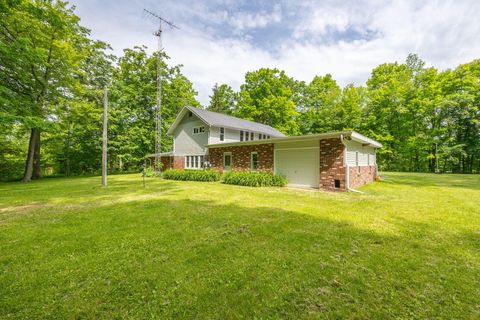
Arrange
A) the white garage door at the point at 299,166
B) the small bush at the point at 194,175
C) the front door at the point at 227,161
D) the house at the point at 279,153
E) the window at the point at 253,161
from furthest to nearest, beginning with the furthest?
the front door at the point at 227,161 < the small bush at the point at 194,175 < the window at the point at 253,161 < the white garage door at the point at 299,166 < the house at the point at 279,153

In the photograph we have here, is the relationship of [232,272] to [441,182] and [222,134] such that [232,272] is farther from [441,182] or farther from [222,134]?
[441,182]

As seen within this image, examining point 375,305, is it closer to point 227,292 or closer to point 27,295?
point 227,292

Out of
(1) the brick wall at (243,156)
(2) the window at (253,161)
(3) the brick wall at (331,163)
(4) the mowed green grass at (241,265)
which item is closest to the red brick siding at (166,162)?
(1) the brick wall at (243,156)

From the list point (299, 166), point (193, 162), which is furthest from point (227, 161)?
point (299, 166)

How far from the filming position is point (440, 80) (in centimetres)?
2503

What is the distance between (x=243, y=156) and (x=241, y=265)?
11610 millimetres

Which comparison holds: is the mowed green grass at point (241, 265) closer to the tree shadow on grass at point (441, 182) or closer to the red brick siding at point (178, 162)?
the tree shadow on grass at point (441, 182)

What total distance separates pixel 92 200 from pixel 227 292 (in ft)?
26.1

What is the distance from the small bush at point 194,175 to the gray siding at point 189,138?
2919 millimetres

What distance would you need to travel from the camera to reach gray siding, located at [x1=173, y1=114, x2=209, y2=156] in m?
17.9

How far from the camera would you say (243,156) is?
572 inches

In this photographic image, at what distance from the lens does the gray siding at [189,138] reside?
17906mm

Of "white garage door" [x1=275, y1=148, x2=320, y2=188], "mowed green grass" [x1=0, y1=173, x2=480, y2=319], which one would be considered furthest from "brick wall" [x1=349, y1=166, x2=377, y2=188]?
"mowed green grass" [x1=0, y1=173, x2=480, y2=319]

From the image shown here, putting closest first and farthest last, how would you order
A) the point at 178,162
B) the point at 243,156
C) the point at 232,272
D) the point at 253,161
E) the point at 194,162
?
the point at 232,272, the point at 253,161, the point at 243,156, the point at 194,162, the point at 178,162
